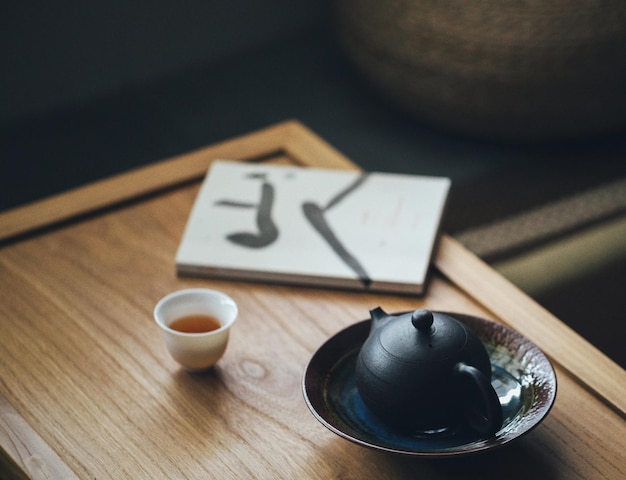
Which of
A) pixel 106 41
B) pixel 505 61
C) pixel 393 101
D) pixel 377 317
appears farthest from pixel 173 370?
pixel 106 41

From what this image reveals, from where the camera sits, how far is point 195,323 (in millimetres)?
917

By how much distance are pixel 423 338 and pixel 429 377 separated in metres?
0.03

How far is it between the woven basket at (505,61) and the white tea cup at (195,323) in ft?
3.24

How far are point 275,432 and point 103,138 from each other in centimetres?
137

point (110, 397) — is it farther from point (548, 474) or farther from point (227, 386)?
point (548, 474)

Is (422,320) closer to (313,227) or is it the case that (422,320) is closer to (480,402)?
(480,402)

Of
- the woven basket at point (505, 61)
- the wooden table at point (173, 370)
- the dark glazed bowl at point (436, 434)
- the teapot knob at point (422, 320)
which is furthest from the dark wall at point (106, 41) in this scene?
the teapot knob at point (422, 320)

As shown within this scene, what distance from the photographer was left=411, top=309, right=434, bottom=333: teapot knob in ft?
2.40

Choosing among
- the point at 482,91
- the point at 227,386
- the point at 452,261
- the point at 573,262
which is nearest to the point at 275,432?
the point at 227,386

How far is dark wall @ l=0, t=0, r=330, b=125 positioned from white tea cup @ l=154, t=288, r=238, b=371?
1.31 meters

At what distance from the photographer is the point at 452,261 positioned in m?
1.03

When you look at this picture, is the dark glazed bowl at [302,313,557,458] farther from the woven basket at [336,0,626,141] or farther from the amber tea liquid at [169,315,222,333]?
the woven basket at [336,0,626,141]

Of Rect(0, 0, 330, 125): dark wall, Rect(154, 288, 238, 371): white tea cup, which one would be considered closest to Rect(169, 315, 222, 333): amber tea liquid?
Rect(154, 288, 238, 371): white tea cup

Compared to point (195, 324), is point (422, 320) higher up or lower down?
higher up
